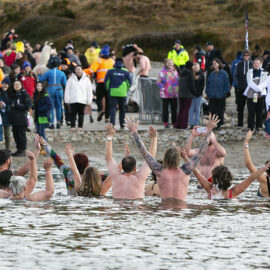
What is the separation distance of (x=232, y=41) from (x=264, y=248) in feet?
152

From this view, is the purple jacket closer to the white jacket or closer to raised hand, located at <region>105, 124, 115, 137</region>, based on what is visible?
the white jacket

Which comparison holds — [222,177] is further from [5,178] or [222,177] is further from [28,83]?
[28,83]

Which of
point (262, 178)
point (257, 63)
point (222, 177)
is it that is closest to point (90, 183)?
point (222, 177)

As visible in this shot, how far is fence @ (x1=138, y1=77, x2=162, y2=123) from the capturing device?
27.1 meters

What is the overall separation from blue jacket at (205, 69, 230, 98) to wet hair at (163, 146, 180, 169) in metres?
11.1

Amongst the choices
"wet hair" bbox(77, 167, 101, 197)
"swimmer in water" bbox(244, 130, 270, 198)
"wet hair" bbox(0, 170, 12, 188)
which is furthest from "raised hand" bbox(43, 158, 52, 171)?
"swimmer in water" bbox(244, 130, 270, 198)

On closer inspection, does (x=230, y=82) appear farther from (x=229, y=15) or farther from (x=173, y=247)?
(x=229, y=15)

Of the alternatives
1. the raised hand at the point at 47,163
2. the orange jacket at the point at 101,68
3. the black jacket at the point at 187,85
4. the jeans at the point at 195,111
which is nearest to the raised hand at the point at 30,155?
the raised hand at the point at 47,163

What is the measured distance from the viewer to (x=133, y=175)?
14.2 metres

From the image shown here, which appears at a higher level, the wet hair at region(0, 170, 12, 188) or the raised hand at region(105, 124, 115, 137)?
the raised hand at region(105, 124, 115, 137)

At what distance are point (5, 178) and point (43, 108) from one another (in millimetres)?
8228

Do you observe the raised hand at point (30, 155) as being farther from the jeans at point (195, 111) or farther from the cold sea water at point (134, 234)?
the jeans at point (195, 111)

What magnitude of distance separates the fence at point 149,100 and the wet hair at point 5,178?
13.2 metres

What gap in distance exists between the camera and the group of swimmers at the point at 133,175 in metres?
13.5
